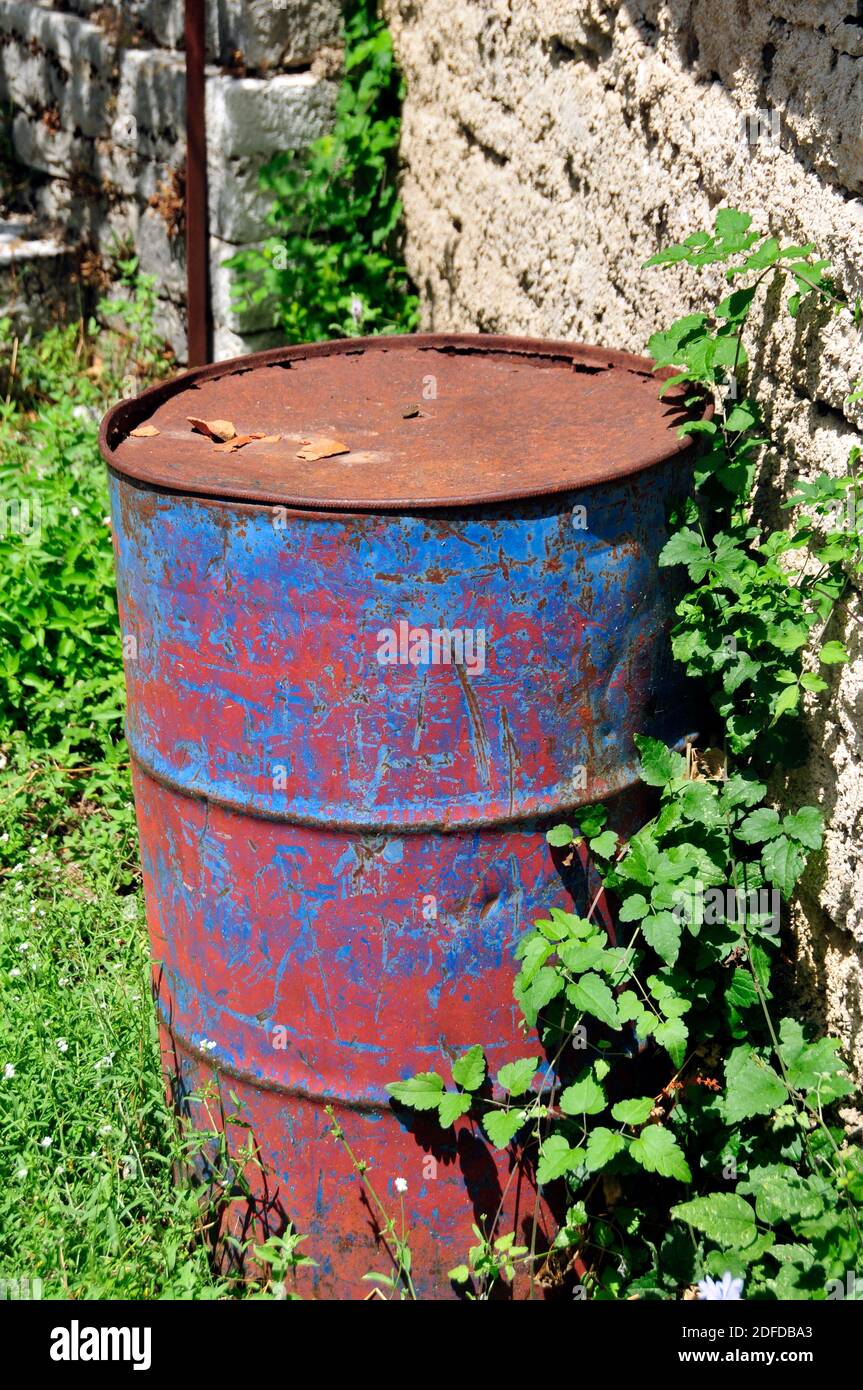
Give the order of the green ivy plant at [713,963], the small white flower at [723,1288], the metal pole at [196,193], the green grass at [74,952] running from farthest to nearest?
1. the metal pole at [196,193]
2. the green grass at [74,952]
3. the green ivy plant at [713,963]
4. the small white flower at [723,1288]

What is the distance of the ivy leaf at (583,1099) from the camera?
2049 mm

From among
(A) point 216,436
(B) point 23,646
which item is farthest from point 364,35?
(A) point 216,436

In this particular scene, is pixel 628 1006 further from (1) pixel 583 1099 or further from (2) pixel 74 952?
(2) pixel 74 952

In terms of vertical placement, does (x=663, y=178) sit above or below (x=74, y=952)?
above

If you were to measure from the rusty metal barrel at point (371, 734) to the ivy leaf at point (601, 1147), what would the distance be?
0.19 m

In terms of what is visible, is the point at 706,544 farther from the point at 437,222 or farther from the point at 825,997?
the point at 437,222

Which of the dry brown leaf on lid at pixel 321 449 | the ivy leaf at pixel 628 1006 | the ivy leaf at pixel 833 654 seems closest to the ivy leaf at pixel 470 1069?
the ivy leaf at pixel 628 1006

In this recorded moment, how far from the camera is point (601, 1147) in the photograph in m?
2.01

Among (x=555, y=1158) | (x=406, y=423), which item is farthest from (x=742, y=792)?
(x=406, y=423)

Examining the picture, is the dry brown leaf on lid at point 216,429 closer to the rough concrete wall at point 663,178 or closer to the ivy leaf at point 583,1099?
the rough concrete wall at point 663,178

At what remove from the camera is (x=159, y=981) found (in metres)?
2.44

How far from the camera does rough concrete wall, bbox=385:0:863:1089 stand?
2014mm

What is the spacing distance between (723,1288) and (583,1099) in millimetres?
323

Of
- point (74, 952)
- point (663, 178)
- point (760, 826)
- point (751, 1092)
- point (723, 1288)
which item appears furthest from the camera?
point (74, 952)
